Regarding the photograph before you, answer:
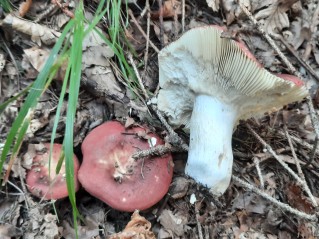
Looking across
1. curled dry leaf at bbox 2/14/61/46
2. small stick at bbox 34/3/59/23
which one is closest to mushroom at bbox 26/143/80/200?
curled dry leaf at bbox 2/14/61/46

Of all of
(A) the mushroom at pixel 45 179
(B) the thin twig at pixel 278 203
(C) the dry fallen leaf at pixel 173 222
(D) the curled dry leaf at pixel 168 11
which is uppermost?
(D) the curled dry leaf at pixel 168 11

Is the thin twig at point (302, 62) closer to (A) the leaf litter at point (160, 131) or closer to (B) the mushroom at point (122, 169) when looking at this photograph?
(A) the leaf litter at point (160, 131)

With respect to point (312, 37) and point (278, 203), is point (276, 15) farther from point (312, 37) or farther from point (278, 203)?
point (278, 203)

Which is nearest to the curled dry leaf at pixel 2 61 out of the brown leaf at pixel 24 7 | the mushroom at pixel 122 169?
the brown leaf at pixel 24 7

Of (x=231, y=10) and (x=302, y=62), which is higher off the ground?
(x=231, y=10)

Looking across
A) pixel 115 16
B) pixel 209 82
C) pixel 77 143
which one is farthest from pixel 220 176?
pixel 115 16

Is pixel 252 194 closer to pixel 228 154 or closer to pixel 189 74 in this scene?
pixel 228 154

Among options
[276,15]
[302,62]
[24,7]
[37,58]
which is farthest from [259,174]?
[24,7]
